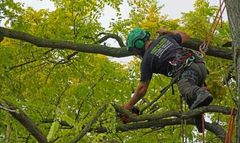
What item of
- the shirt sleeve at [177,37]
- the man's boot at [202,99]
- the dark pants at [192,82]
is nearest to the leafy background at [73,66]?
the shirt sleeve at [177,37]

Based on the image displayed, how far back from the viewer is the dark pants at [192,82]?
4.21m

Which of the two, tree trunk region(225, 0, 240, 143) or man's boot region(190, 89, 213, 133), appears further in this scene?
man's boot region(190, 89, 213, 133)

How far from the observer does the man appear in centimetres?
→ 429

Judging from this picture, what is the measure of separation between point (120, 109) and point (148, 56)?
0.76 m

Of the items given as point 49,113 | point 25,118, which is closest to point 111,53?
point 49,113

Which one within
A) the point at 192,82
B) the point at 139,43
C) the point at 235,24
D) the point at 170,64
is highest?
the point at 235,24

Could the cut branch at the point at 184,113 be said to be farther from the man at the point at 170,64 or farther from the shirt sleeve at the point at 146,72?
the shirt sleeve at the point at 146,72

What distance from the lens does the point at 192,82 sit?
4375mm

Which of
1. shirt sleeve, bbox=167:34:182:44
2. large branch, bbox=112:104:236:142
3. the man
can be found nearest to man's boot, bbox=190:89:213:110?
the man

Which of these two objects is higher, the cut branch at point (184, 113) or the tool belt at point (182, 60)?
the tool belt at point (182, 60)

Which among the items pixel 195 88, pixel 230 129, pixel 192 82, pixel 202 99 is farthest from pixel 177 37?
pixel 230 129

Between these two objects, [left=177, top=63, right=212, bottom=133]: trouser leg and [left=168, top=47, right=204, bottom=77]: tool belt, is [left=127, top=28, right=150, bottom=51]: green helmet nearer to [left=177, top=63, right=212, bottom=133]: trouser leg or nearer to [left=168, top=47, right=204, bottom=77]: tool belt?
[left=168, top=47, right=204, bottom=77]: tool belt

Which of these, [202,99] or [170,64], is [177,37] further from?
[202,99]

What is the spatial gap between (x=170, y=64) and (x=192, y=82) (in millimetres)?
346
